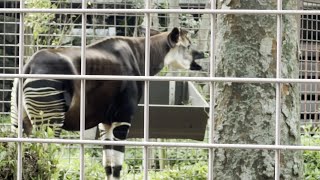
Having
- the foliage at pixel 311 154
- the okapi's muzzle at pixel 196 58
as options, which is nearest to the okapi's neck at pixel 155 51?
the okapi's muzzle at pixel 196 58

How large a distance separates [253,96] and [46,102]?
0.86 meters

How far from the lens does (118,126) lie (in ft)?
10.7

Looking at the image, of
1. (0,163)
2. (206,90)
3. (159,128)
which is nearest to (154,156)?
(206,90)

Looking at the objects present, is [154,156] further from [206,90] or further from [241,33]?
[241,33]

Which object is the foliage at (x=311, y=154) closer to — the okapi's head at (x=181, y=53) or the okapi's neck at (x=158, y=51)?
the okapi's head at (x=181, y=53)

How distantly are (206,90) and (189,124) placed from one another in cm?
29

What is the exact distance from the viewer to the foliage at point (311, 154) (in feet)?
14.5

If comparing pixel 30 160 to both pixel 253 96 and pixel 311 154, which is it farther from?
pixel 311 154

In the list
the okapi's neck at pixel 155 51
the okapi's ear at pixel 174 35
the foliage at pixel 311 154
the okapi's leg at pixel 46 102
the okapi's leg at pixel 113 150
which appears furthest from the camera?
the foliage at pixel 311 154

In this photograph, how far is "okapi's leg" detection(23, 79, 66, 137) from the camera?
9.59 feet

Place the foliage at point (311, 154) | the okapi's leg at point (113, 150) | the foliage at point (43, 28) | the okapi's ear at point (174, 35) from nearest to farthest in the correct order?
1. the okapi's leg at point (113, 150)
2. the foliage at point (43, 28)
3. the okapi's ear at point (174, 35)
4. the foliage at point (311, 154)

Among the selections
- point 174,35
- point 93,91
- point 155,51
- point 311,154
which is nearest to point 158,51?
point 155,51

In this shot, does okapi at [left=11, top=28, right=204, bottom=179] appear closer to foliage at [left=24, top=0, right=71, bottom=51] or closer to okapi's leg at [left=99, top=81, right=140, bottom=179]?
okapi's leg at [left=99, top=81, right=140, bottom=179]

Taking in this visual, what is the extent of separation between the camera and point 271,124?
294 cm
